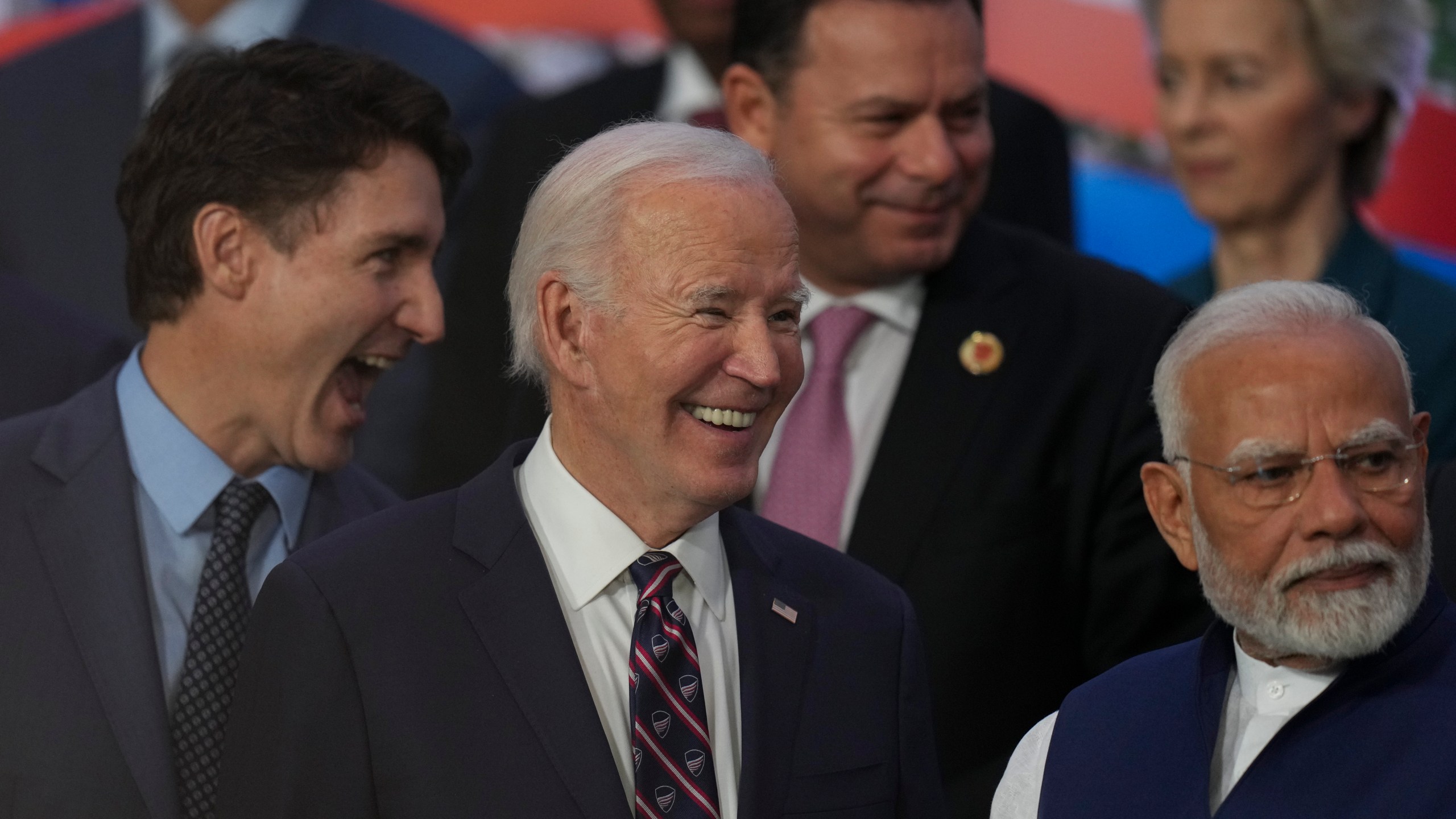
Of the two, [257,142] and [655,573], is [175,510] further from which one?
[655,573]

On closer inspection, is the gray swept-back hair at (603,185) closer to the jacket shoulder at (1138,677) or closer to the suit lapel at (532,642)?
the suit lapel at (532,642)

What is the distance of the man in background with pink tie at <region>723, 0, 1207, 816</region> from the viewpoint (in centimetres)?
354

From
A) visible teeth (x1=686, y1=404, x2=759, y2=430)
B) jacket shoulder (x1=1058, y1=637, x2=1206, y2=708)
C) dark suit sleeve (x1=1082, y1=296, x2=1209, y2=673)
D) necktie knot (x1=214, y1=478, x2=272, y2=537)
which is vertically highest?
visible teeth (x1=686, y1=404, x2=759, y2=430)

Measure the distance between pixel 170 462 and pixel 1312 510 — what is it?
171cm

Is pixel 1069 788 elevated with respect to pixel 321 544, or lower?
lower

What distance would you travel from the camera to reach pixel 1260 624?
105 inches

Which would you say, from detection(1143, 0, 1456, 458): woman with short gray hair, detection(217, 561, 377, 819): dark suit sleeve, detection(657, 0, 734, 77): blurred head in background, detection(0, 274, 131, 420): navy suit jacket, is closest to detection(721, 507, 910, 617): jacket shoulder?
detection(217, 561, 377, 819): dark suit sleeve

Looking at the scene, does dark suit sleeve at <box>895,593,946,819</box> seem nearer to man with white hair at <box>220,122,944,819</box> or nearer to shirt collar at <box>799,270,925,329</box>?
man with white hair at <box>220,122,944,819</box>

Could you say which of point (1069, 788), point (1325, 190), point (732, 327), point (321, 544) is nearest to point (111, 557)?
point (321, 544)

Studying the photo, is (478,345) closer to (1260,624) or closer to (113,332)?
(113,332)

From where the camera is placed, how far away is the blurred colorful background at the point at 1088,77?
5078 mm

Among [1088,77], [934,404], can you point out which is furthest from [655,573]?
[1088,77]

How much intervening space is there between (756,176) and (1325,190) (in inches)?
86.5

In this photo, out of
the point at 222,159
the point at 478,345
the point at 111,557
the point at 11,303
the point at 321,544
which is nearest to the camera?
the point at 321,544
